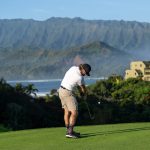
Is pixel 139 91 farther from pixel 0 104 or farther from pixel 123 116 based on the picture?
pixel 0 104

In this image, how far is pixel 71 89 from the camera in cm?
1483

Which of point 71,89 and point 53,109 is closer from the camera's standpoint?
point 71,89

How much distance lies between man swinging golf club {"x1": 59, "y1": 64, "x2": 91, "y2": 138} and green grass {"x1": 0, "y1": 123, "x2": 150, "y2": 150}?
0.42m

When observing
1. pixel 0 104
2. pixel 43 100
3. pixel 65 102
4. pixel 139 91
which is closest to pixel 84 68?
pixel 65 102

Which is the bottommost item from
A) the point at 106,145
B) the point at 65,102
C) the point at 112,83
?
the point at 106,145

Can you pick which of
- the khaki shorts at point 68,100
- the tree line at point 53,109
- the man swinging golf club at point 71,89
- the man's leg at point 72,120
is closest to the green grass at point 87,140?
the man's leg at point 72,120

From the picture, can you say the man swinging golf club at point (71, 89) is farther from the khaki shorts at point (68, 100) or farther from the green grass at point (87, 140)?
the green grass at point (87, 140)

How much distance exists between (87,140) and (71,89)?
4.19 feet

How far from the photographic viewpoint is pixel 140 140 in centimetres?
1407

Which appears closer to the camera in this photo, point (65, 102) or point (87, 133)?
point (65, 102)

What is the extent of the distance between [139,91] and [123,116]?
51.7ft

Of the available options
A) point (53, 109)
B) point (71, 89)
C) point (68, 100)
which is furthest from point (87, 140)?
point (53, 109)

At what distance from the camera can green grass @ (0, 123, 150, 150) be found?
44.2 feet

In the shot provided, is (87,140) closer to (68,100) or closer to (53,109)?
(68,100)
